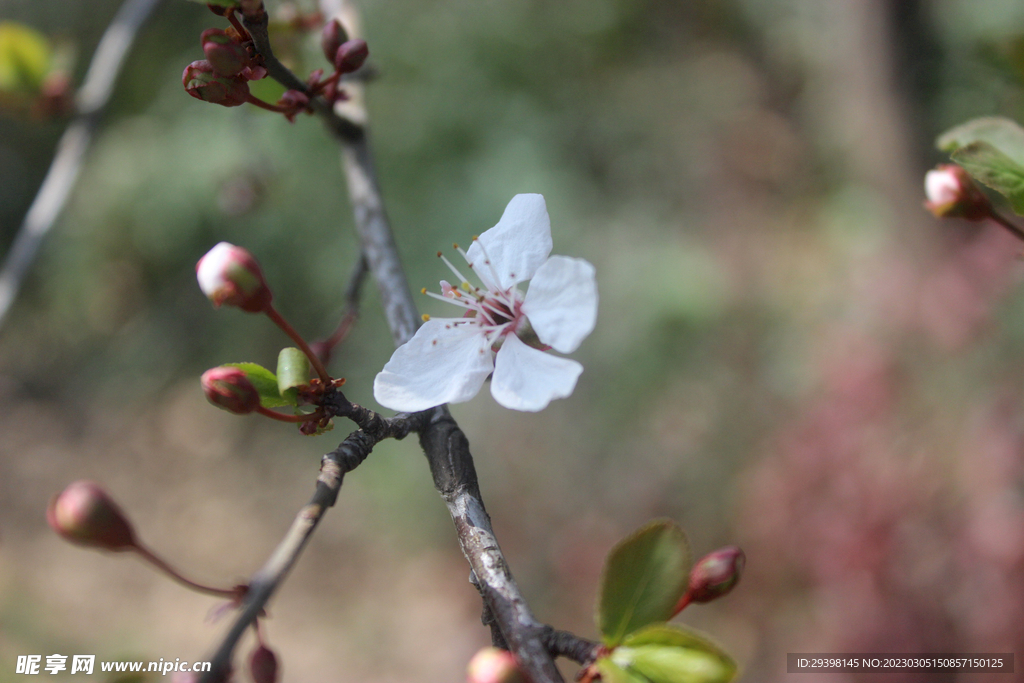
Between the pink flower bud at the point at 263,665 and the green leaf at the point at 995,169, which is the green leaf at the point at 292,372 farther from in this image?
the green leaf at the point at 995,169

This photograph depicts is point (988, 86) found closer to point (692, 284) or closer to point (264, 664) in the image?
point (692, 284)

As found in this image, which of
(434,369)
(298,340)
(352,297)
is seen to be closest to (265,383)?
(298,340)

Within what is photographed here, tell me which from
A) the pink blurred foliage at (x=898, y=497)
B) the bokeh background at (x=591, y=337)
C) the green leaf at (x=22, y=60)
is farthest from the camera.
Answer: the bokeh background at (x=591, y=337)

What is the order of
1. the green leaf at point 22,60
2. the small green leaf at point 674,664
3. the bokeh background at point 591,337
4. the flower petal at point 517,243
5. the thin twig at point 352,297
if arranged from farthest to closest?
the bokeh background at point 591,337 < the green leaf at point 22,60 < the thin twig at point 352,297 < the flower petal at point 517,243 < the small green leaf at point 674,664

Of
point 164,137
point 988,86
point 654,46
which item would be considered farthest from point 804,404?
point 164,137

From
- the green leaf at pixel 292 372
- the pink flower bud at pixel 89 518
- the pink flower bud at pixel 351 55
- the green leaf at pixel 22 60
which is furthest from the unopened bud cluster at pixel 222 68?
the green leaf at pixel 22 60

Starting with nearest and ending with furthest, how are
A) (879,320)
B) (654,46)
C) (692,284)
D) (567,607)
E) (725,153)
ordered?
1. (879,320)
2. (567,607)
3. (692,284)
4. (725,153)
5. (654,46)
